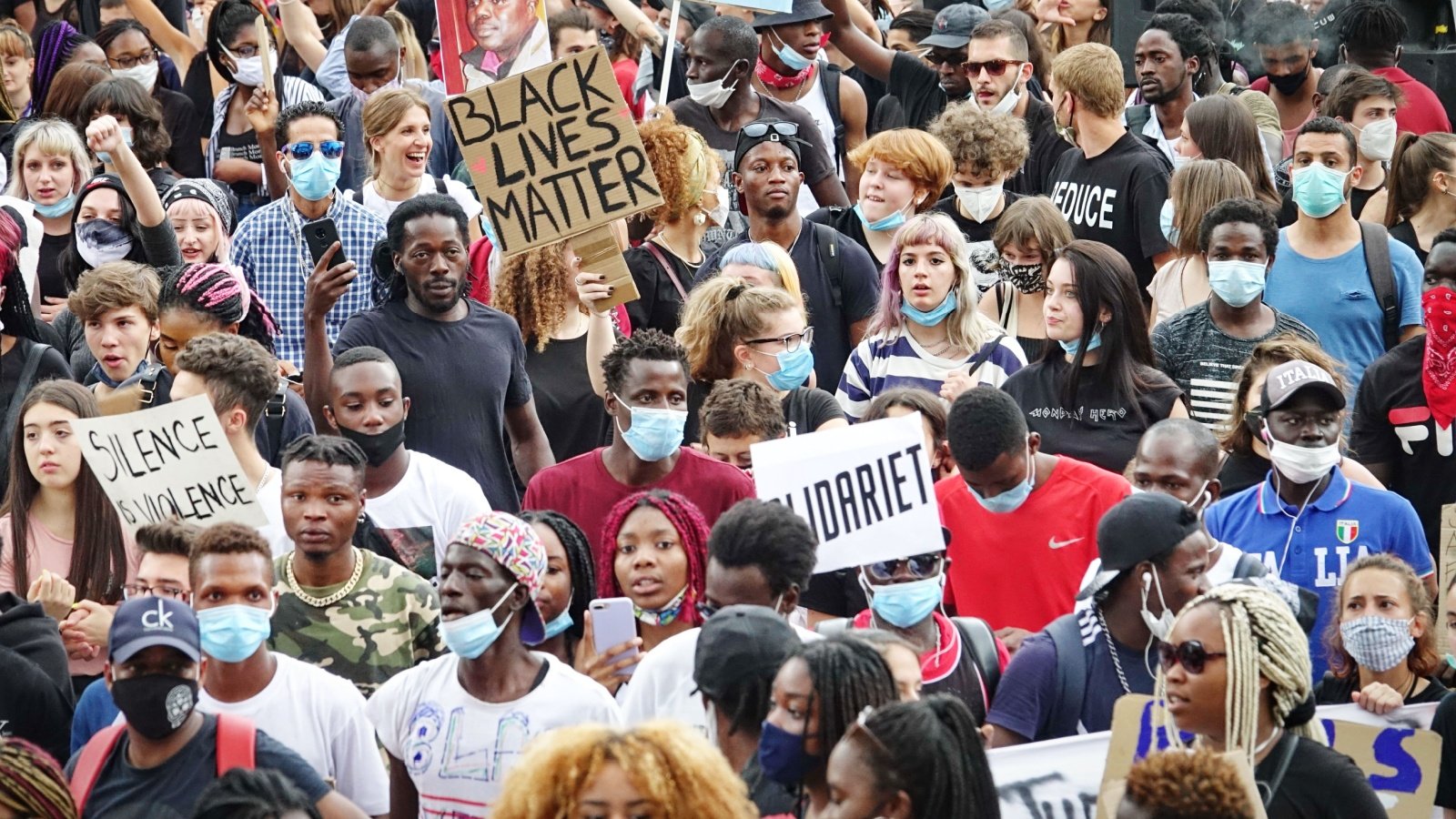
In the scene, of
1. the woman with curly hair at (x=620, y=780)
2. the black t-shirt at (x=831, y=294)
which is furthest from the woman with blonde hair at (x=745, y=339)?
the woman with curly hair at (x=620, y=780)

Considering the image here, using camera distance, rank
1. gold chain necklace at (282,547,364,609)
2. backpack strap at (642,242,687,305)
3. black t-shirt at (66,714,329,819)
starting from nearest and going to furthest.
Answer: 1. black t-shirt at (66,714,329,819)
2. gold chain necklace at (282,547,364,609)
3. backpack strap at (642,242,687,305)

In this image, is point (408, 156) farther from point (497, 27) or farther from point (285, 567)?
point (285, 567)

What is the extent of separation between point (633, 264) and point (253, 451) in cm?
229

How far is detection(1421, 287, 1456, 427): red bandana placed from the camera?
812 cm

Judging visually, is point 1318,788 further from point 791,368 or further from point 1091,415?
point 791,368

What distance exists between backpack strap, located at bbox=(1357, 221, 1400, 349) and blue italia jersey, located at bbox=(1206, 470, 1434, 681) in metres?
2.15

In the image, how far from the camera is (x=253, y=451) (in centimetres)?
761

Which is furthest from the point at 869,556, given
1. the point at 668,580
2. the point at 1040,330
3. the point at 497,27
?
the point at 497,27

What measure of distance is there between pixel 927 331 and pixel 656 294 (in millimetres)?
1377

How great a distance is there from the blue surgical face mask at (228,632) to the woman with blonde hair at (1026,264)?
147 inches

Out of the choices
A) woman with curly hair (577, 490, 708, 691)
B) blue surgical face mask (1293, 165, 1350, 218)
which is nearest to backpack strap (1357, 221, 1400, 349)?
blue surgical face mask (1293, 165, 1350, 218)

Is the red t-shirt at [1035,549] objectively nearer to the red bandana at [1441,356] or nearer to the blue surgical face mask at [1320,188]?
the red bandana at [1441,356]

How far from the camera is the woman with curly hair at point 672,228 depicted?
9344 mm

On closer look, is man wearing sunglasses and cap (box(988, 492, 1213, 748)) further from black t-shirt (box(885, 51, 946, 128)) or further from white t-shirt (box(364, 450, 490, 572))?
black t-shirt (box(885, 51, 946, 128))
